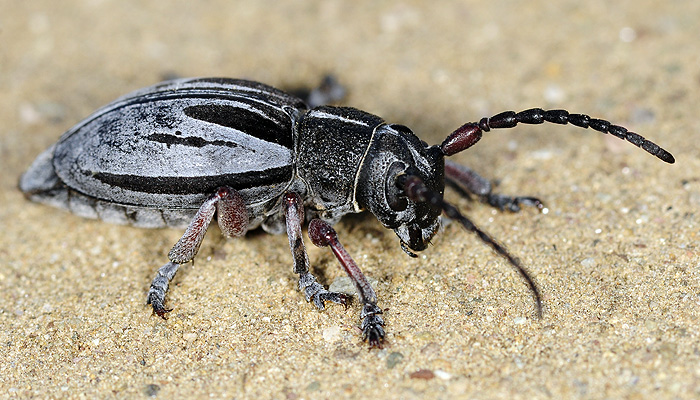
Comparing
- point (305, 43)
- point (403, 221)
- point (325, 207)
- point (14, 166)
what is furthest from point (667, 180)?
point (14, 166)

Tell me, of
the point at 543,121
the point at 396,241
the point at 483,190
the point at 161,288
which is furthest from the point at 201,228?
the point at 543,121

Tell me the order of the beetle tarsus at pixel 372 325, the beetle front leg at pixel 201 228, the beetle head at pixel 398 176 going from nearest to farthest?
the beetle tarsus at pixel 372 325 → the beetle head at pixel 398 176 → the beetle front leg at pixel 201 228

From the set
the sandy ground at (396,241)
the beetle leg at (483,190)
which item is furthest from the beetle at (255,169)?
the beetle leg at (483,190)

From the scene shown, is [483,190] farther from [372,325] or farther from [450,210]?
[372,325]

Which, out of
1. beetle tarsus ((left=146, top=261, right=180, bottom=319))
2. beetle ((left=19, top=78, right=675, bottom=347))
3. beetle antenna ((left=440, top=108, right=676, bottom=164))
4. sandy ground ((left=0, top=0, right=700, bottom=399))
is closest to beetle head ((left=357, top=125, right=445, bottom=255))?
beetle ((left=19, top=78, right=675, bottom=347))

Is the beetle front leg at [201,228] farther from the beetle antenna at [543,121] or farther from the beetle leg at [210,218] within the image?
the beetle antenna at [543,121]

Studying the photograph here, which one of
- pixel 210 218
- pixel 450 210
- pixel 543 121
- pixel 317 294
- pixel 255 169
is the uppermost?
pixel 543 121

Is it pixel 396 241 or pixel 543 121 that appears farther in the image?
pixel 396 241

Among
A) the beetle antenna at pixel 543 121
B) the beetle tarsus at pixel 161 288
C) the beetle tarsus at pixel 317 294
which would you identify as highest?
Result: the beetle antenna at pixel 543 121
